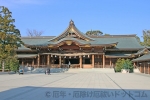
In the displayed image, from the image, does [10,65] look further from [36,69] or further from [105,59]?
[105,59]

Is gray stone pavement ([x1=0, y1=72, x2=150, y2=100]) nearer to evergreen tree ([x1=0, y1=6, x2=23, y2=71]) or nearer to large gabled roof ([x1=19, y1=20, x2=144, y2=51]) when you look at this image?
evergreen tree ([x1=0, y1=6, x2=23, y2=71])

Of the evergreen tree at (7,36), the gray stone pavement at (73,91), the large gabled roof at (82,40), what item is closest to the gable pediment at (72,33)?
the large gabled roof at (82,40)

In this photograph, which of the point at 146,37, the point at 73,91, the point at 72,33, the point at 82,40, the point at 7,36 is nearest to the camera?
the point at 73,91

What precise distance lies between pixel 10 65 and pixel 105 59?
771 inches

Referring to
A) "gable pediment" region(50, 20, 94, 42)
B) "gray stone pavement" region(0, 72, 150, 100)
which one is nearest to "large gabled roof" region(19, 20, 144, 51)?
"gable pediment" region(50, 20, 94, 42)

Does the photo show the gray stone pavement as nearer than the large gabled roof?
Yes

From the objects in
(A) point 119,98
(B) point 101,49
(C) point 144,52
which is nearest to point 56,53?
(B) point 101,49

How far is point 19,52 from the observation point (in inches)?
1785

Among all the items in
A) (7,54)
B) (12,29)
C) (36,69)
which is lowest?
(36,69)

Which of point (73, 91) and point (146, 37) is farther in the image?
point (146, 37)

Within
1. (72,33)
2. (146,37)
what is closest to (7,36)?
(72,33)

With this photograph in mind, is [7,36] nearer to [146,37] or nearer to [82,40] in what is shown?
[82,40]

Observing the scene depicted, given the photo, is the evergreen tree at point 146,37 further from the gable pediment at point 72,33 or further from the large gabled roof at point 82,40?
the gable pediment at point 72,33

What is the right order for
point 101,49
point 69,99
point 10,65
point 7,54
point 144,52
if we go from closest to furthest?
point 69,99 → point 7,54 → point 10,65 → point 144,52 → point 101,49
